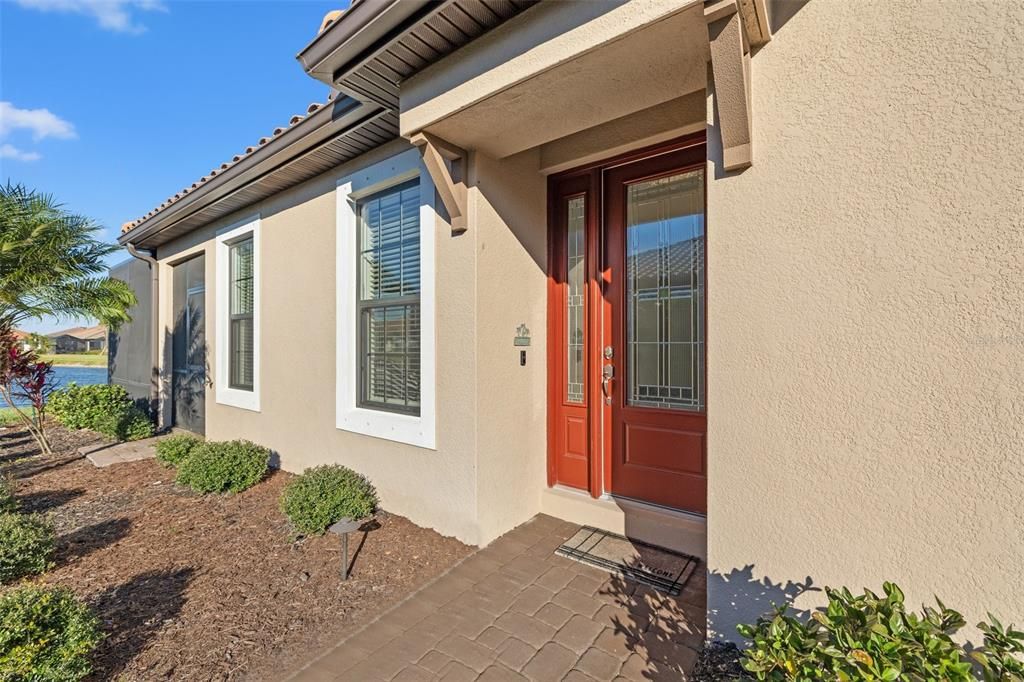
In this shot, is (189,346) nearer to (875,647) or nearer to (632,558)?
(632,558)

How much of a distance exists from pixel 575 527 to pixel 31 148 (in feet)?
41.0

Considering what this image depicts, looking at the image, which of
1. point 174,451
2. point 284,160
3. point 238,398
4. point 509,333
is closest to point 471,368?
point 509,333

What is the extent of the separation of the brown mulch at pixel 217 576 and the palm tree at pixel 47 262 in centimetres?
217

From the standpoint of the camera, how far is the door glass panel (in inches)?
124

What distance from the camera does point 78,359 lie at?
9562mm

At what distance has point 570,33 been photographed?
2.09 m

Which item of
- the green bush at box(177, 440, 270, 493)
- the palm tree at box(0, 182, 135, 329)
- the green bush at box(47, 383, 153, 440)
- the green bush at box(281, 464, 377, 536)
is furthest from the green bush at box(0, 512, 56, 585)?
the green bush at box(47, 383, 153, 440)

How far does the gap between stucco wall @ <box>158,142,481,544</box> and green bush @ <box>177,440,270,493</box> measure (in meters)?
0.36

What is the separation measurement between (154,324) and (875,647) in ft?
32.8

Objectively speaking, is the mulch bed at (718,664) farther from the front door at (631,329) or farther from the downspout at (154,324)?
Result: the downspout at (154,324)

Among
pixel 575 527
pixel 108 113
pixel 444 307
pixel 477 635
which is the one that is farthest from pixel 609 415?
pixel 108 113

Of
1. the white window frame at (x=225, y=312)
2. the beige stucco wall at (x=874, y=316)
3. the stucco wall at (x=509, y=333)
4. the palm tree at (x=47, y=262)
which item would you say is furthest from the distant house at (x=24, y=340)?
the beige stucco wall at (x=874, y=316)

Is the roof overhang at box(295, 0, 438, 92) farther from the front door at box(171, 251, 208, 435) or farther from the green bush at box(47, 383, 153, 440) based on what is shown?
the green bush at box(47, 383, 153, 440)

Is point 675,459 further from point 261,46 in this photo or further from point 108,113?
point 108,113
